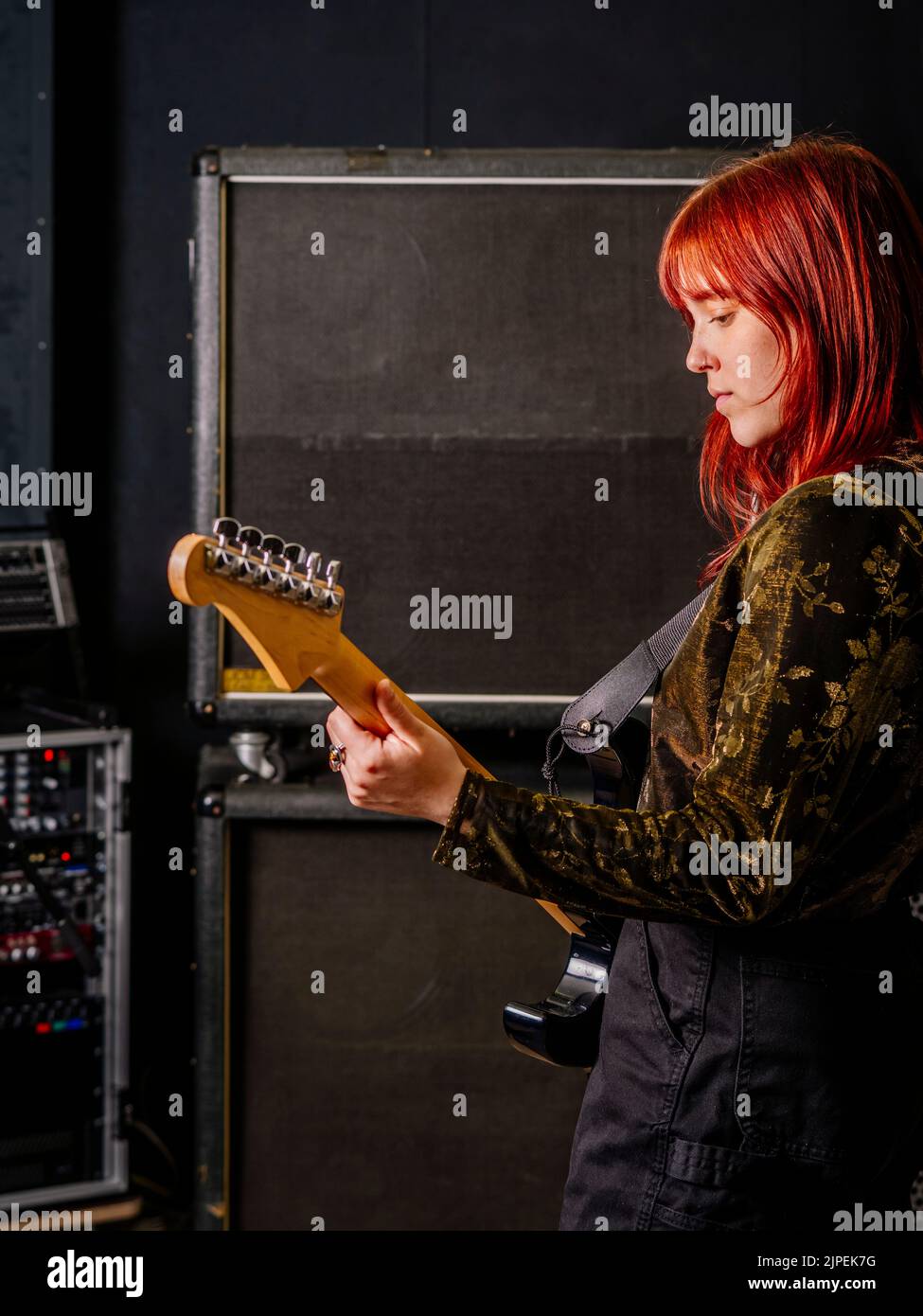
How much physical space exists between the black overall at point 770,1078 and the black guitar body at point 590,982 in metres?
0.24

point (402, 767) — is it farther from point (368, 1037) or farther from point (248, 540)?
point (368, 1037)

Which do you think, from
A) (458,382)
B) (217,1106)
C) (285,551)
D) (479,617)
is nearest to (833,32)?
(458,382)

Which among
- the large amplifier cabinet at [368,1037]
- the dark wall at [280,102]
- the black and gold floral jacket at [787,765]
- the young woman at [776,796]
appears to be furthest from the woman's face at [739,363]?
the dark wall at [280,102]

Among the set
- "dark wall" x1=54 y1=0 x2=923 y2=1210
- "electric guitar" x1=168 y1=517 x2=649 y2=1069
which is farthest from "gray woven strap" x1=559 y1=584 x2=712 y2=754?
"dark wall" x1=54 y1=0 x2=923 y2=1210

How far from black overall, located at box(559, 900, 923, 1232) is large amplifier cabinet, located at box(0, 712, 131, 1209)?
46.3 inches

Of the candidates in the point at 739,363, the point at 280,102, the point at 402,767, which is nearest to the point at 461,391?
the point at 280,102

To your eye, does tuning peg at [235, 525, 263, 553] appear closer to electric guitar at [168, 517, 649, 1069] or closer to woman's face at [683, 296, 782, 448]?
electric guitar at [168, 517, 649, 1069]

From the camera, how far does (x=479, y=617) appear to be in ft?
6.18

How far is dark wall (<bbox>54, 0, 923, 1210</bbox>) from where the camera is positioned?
2.29 m

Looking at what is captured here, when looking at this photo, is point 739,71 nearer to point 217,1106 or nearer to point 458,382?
point 458,382

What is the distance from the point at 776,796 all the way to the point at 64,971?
57.1 inches

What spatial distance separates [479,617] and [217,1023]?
68cm

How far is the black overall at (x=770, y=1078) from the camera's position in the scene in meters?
0.92

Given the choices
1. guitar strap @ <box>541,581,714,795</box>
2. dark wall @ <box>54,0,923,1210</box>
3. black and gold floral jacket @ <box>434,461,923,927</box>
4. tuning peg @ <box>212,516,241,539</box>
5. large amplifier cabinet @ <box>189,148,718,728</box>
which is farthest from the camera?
dark wall @ <box>54,0,923,1210</box>
